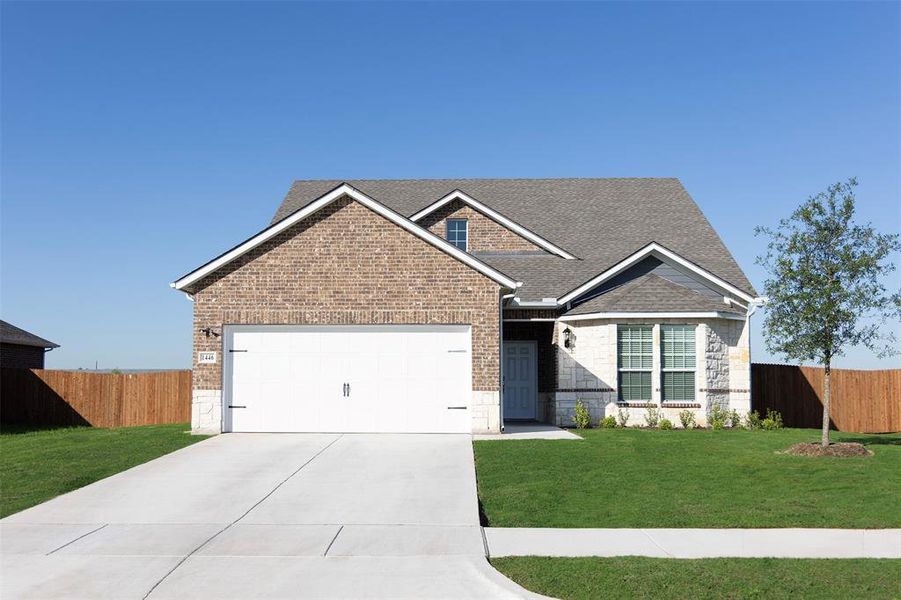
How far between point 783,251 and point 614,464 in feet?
21.0

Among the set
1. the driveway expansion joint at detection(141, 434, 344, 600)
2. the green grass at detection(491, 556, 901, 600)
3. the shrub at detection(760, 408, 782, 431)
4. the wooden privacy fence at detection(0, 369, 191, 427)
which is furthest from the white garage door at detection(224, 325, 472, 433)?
the green grass at detection(491, 556, 901, 600)

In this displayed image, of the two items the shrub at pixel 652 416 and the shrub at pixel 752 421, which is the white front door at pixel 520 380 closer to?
the shrub at pixel 652 416

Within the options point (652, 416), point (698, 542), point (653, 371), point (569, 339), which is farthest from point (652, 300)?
point (698, 542)

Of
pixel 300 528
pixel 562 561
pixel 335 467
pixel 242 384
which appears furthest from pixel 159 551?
pixel 242 384

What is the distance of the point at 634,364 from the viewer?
20.4m

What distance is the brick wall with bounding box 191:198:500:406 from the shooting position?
60.6 feet

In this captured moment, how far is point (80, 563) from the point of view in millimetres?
8203

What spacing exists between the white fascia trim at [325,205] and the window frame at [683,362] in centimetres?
473

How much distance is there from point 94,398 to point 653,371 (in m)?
17.8

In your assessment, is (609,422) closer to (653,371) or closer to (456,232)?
(653,371)

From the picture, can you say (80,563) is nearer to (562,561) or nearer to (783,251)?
(562,561)

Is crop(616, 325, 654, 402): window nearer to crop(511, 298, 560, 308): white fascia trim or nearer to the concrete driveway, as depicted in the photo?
crop(511, 298, 560, 308): white fascia trim

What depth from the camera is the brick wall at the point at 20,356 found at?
96.5ft

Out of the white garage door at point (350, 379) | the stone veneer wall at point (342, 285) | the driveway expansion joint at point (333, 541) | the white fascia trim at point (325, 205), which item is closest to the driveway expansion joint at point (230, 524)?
the driveway expansion joint at point (333, 541)
